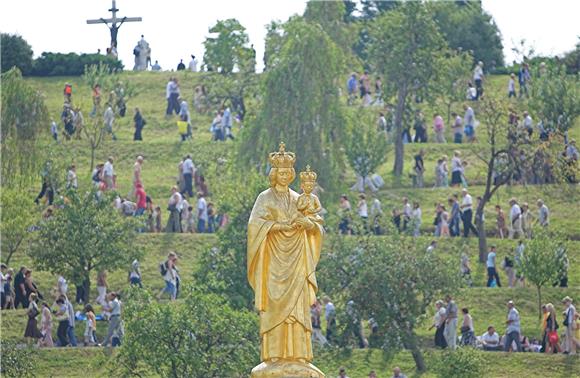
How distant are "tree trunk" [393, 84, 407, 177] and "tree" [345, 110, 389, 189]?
2934mm

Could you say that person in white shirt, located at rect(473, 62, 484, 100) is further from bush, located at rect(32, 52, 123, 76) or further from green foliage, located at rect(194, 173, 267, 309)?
green foliage, located at rect(194, 173, 267, 309)

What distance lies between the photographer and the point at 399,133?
75062 millimetres

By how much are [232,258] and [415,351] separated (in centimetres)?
489

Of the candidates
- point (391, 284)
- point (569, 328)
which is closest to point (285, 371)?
point (391, 284)

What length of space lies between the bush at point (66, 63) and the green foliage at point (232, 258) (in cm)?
3374

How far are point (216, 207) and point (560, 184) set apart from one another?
9795 mm

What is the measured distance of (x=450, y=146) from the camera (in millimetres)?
78062

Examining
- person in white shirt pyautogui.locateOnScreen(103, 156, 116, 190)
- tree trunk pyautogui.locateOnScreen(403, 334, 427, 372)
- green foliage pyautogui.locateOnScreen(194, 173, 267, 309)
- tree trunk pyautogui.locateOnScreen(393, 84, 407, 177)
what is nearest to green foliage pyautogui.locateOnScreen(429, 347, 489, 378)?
tree trunk pyautogui.locateOnScreen(403, 334, 427, 372)

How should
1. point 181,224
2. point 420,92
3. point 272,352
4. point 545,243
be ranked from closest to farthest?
point 272,352
point 545,243
point 181,224
point 420,92

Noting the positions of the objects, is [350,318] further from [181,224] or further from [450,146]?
[450,146]

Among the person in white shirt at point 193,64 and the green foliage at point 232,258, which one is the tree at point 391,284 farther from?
the person in white shirt at point 193,64

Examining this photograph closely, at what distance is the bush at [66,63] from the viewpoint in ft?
304

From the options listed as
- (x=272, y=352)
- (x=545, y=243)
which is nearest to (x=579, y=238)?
(x=545, y=243)

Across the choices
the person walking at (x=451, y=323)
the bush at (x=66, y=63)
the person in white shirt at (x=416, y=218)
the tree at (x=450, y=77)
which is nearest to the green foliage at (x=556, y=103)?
the tree at (x=450, y=77)
